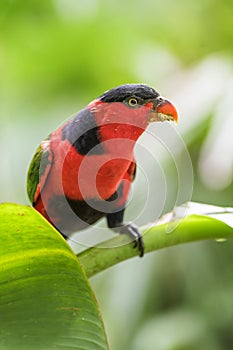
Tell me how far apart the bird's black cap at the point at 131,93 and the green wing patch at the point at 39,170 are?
334 millimetres

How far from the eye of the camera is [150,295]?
257 cm

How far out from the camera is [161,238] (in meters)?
1.30

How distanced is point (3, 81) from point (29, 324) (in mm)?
1966

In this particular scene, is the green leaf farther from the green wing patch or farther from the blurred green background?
the blurred green background

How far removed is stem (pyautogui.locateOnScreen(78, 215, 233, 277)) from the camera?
1222mm

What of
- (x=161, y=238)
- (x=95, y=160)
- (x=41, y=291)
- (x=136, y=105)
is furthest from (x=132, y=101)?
(x=41, y=291)

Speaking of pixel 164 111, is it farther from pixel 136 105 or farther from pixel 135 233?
pixel 135 233

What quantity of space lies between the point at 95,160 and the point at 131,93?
0.25 m

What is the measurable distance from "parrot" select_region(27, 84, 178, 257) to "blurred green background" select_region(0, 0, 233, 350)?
1.55 ft

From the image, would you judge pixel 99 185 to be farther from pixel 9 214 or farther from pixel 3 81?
pixel 3 81

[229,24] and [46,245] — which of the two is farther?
[229,24]

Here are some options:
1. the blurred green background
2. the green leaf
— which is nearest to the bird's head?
the green leaf

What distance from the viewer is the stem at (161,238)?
4.01 feet

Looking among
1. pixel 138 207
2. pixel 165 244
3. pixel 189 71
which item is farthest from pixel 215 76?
pixel 165 244
